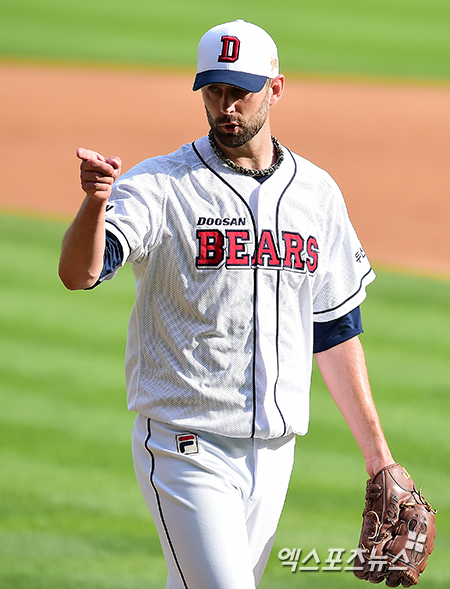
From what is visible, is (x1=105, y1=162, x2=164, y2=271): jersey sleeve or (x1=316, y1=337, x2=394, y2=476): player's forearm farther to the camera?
(x1=316, y1=337, x2=394, y2=476): player's forearm

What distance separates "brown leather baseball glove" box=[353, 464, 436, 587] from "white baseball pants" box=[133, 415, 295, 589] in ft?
1.12

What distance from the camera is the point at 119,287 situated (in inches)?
348

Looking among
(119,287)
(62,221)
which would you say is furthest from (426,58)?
(119,287)

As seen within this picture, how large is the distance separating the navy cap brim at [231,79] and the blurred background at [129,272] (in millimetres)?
2605

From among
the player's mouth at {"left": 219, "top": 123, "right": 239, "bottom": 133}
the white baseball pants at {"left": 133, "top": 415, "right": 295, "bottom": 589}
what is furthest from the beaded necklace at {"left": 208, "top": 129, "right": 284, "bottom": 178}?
the white baseball pants at {"left": 133, "top": 415, "right": 295, "bottom": 589}

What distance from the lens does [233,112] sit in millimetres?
2867

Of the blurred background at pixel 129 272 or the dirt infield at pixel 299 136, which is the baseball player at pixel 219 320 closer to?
the blurred background at pixel 129 272

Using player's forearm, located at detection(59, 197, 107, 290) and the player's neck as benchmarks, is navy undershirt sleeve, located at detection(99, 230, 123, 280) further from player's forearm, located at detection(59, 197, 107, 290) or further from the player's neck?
the player's neck

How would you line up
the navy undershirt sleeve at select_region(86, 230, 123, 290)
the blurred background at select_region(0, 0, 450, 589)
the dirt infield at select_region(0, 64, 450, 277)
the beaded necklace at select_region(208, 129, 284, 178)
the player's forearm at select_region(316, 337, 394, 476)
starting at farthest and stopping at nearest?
the dirt infield at select_region(0, 64, 450, 277) → the blurred background at select_region(0, 0, 450, 589) → the player's forearm at select_region(316, 337, 394, 476) → the beaded necklace at select_region(208, 129, 284, 178) → the navy undershirt sleeve at select_region(86, 230, 123, 290)

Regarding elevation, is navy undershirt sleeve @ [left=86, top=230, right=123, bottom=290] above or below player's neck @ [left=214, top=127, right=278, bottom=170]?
below

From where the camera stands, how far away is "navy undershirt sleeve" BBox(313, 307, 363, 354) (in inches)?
126

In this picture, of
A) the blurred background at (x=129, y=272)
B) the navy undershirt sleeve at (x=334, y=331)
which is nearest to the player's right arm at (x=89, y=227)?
the navy undershirt sleeve at (x=334, y=331)

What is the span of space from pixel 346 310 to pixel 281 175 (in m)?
0.53

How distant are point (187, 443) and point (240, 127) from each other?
3.28ft
